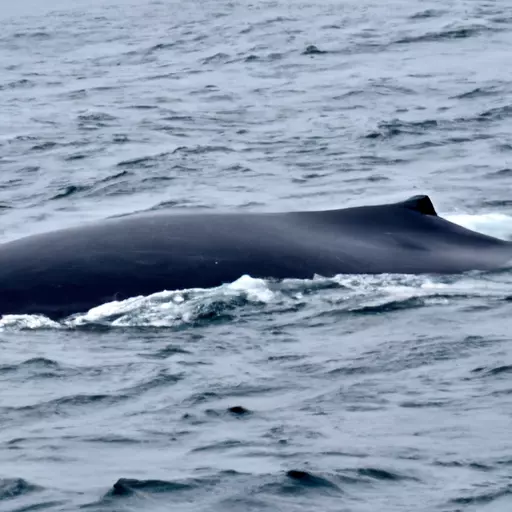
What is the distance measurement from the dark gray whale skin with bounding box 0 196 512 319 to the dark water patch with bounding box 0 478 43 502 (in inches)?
90.9

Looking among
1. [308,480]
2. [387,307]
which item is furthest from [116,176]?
[308,480]

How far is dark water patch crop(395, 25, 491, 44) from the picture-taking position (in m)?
25.9

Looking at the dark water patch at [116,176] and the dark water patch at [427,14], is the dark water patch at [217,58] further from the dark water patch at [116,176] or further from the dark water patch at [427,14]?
the dark water patch at [116,176]

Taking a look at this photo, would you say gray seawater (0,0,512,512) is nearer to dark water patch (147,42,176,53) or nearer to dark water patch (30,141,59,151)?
dark water patch (30,141,59,151)

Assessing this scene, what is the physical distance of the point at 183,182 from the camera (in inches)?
584

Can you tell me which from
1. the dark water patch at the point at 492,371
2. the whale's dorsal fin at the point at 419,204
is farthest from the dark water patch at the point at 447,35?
the dark water patch at the point at 492,371

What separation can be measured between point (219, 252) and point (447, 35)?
18.3 meters

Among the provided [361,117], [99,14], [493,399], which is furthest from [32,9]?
[493,399]

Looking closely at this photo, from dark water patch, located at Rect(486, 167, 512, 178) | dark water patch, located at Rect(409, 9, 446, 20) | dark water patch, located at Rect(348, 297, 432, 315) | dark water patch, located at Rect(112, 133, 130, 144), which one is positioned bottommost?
dark water patch, located at Rect(112, 133, 130, 144)

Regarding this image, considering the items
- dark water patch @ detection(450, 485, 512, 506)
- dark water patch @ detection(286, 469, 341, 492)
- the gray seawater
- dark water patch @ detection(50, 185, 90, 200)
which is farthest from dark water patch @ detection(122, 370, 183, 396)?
dark water patch @ detection(50, 185, 90, 200)

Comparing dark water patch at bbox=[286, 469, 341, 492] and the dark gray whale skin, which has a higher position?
the dark gray whale skin

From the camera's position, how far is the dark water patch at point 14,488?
18.7 ft

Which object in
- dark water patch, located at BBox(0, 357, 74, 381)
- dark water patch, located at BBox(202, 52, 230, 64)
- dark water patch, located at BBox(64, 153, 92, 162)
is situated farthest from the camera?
dark water patch, located at BBox(202, 52, 230, 64)

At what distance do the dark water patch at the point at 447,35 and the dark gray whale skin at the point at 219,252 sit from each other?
16588 millimetres
